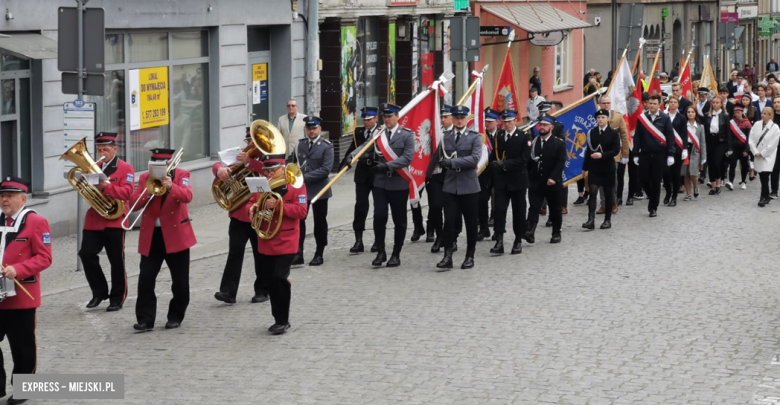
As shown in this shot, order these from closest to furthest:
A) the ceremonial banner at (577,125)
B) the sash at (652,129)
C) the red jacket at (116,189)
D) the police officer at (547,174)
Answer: the red jacket at (116,189) → the police officer at (547,174) → the ceremonial banner at (577,125) → the sash at (652,129)

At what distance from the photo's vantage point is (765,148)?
69.4 ft

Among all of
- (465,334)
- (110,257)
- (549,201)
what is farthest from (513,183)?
(110,257)

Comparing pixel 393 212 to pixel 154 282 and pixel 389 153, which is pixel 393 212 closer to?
pixel 389 153

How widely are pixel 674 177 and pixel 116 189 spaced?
11.2 m

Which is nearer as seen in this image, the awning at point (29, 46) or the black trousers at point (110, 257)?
the black trousers at point (110, 257)

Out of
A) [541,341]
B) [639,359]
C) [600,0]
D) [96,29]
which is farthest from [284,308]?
[600,0]

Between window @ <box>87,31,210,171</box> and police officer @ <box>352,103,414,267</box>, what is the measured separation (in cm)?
539

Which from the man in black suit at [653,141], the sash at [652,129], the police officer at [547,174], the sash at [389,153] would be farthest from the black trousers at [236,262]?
the sash at [652,129]

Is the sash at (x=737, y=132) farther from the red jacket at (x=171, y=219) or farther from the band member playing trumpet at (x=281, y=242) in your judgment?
the red jacket at (x=171, y=219)

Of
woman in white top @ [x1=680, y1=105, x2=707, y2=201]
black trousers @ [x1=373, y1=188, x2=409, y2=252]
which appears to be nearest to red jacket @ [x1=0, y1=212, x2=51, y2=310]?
black trousers @ [x1=373, y1=188, x2=409, y2=252]

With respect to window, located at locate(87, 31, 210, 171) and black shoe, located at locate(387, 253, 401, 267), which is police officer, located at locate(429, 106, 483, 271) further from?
window, located at locate(87, 31, 210, 171)

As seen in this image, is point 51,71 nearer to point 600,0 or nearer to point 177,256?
point 177,256

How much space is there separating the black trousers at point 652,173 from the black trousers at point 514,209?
13.2 ft

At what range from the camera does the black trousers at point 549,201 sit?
1716 centimetres
